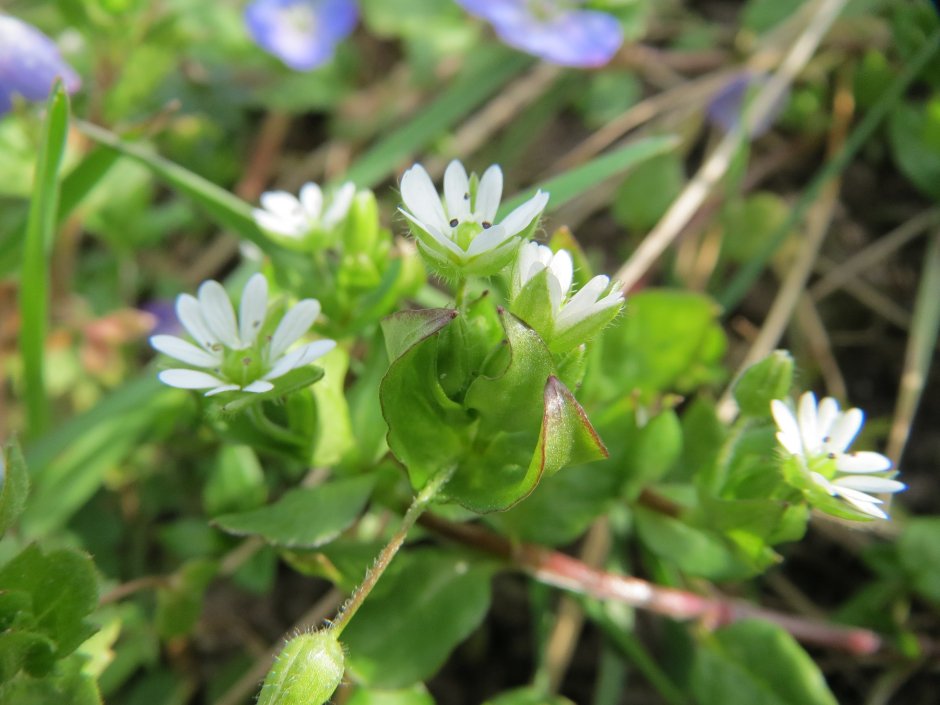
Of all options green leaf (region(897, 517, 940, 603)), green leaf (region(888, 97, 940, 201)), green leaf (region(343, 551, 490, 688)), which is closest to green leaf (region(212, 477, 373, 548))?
green leaf (region(343, 551, 490, 688))

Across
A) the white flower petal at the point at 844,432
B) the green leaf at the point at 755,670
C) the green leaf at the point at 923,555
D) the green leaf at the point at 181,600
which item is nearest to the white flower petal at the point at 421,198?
the white flower petal at the point at 844,432

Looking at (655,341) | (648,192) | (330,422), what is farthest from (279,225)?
(648,192)

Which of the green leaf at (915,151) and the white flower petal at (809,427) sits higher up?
the white flower petal at (809,427)

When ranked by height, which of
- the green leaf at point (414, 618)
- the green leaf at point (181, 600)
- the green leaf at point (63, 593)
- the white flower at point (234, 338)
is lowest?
the green leaf at point (181, 600)

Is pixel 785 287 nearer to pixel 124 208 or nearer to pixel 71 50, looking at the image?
pixel 124 208

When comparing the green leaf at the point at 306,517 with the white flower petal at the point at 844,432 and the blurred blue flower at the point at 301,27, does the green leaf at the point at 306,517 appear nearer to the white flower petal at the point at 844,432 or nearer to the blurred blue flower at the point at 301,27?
the white flower petal at the point at 844,432

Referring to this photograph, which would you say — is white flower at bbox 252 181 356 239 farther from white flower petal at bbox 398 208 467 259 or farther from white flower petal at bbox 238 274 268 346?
white flower petal at bbox 398 208 467 259

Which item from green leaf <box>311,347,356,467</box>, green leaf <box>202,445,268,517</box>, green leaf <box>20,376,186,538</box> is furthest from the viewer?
green leaf <box>20,376,186,538</box>
